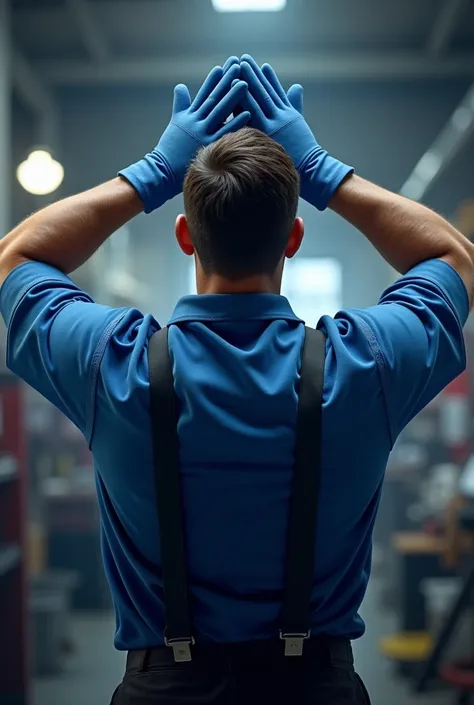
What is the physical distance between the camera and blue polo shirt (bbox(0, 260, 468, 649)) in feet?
3.32

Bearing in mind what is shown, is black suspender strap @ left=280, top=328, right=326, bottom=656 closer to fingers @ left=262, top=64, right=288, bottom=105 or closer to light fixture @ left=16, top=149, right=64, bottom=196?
fingers @ left=262, top=64, right=288, bottom=105

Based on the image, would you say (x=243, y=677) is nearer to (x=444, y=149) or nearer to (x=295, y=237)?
(x=295, y=237)

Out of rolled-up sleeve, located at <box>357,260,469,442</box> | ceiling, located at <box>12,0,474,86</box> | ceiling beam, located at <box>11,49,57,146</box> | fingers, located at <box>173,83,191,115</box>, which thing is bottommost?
rolled-up sleeve, located at <box>357,260,469,442</box>

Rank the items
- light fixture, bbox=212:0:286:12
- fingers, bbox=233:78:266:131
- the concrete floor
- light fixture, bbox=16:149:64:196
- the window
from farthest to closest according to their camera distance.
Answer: the window → light fixture, bbox=212:0:286:12 → light fixture, bbox=16:149:64:196 → the concrete floor → fingers, bbox=233:78:266:131

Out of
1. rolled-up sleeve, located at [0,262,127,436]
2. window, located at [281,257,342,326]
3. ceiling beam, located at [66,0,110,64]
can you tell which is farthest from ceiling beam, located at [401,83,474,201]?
rolled-up sleeve, located at [0,262,127,436]

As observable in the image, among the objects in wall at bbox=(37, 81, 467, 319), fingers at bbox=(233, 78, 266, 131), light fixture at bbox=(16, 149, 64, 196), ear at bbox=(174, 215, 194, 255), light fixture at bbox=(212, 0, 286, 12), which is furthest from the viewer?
wall at bbox=(37, 81, 467, 319)

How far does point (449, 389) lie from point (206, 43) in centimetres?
355

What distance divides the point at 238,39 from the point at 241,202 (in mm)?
4519

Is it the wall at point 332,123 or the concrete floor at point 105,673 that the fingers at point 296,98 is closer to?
the concrete floor at point 105,673

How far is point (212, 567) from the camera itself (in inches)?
41.1

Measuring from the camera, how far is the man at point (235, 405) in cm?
102

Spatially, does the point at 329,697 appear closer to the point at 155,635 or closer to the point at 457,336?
the point at 155,635

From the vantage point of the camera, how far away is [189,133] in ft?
3.95

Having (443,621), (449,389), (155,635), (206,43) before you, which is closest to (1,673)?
(443,621)
